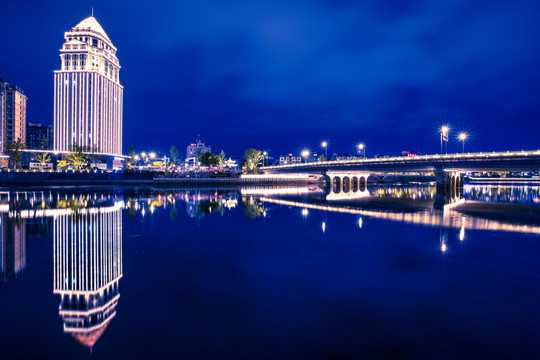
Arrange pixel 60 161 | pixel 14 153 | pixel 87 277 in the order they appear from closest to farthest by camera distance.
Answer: pixel 87 277 → pixel 14 153 → pixel 60 161

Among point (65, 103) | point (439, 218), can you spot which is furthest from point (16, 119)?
point (439, 218)

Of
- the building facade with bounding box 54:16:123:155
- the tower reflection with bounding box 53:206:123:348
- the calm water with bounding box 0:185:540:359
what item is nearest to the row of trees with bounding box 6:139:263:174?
the building facade with bounding box 54:16:123:155

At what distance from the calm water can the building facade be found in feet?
544

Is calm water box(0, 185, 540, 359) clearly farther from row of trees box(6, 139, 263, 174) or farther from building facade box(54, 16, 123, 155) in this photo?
building facade box(54, 16, 123, 155)

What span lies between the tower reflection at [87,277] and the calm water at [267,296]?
51 millimetres

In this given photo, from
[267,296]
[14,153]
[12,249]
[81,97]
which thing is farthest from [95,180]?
[267,296]

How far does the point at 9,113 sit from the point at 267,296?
198 meters

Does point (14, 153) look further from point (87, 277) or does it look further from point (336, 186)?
point (87, 277)

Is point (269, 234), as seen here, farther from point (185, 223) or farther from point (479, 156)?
point (479, 156)

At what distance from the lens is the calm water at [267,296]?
23.8ft

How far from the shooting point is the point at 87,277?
11664 mm

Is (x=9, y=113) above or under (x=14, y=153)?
above

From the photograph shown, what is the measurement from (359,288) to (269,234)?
11.1 meters

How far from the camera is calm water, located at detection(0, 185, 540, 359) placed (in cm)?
726
